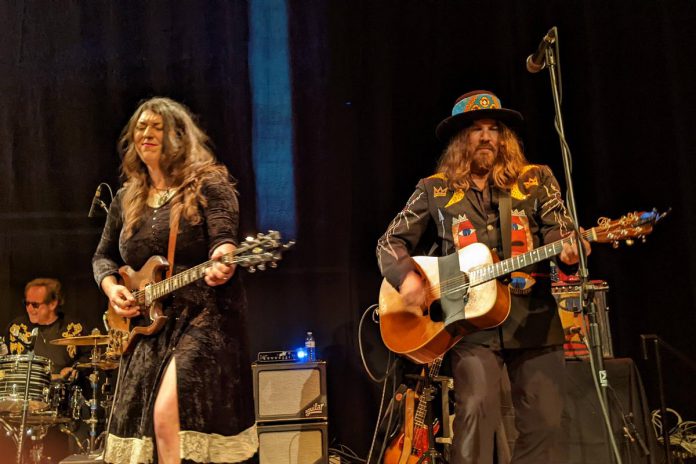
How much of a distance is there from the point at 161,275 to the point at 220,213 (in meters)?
0.39

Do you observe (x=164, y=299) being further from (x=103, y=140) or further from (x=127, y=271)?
(x=103, y=140)

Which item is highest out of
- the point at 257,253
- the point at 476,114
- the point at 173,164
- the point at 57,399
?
the point at 476,114

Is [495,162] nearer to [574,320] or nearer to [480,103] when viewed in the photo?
[480,103]

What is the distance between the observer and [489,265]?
321 centimetres

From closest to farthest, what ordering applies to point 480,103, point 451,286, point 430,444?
point 451,286
point 480,103
point 430,444

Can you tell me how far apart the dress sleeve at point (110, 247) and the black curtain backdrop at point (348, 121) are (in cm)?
250

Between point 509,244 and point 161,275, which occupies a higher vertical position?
point 509,244

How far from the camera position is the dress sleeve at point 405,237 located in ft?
11.8

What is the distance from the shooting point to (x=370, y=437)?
565 centimetres

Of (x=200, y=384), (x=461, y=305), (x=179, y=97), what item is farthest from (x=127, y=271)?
(x=179, y=97)

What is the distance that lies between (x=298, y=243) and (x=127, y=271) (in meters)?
2.83

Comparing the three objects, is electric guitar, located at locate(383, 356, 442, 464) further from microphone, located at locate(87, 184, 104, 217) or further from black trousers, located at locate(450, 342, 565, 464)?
microphone, located at locate(87, 184, 104, 217)

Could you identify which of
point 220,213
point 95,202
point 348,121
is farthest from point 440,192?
point 95,202

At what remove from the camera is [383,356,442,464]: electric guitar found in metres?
4.65
